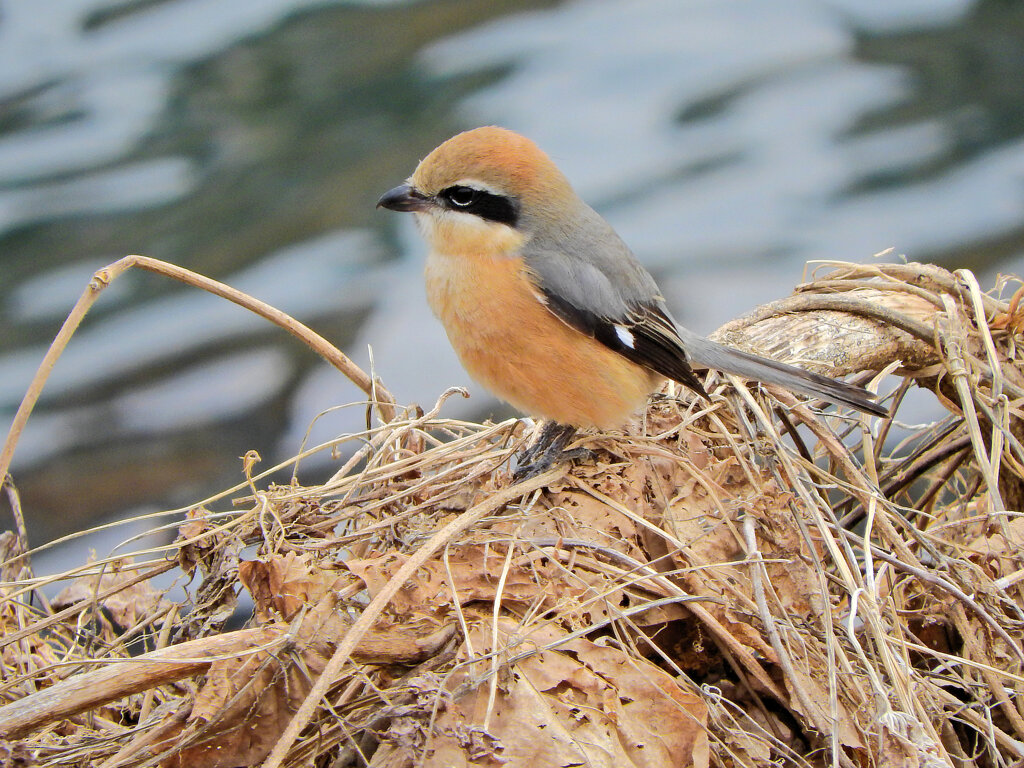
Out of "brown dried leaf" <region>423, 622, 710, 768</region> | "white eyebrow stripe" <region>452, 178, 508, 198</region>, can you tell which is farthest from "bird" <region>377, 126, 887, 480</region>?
"brown dried leaf" <region>423, 622, 710, 768</region>

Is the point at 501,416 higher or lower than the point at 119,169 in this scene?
lower

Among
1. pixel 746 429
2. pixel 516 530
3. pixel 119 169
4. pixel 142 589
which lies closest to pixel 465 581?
pixel 516 530

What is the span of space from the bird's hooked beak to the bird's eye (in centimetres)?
7

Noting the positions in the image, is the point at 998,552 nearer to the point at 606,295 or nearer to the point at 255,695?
the point at 606,295

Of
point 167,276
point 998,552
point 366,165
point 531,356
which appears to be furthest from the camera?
point 366,165

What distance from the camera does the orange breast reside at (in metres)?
2.85

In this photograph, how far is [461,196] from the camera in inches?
119

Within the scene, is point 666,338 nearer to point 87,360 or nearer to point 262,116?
point 87,360

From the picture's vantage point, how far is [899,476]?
3043mm

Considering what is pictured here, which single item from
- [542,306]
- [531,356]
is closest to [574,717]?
[531,356]

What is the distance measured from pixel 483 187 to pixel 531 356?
24.2 inches

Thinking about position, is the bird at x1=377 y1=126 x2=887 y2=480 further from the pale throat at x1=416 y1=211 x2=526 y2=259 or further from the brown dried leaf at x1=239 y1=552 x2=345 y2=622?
the brown dried leaf at x1=239 y1=552 x2=345 y2=622

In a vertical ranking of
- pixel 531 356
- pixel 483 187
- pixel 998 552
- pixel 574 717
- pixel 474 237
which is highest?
pixel 483 187

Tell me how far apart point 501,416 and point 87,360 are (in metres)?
2.37
